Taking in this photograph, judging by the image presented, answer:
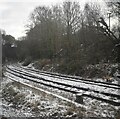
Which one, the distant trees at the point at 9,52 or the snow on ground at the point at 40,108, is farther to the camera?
the distant trees at the point at 9,52

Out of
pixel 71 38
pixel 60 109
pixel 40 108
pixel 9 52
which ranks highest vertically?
pixel 71 38

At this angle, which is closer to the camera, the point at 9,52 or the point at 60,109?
the point at 60,109

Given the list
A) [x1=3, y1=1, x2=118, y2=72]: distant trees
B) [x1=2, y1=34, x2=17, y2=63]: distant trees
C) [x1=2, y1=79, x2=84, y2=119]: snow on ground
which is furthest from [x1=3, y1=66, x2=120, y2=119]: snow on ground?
[x1=2, y1=34, x2=17, y2=63]: distant trees

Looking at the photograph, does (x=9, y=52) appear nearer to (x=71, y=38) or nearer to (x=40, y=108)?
(x=71, y=38)

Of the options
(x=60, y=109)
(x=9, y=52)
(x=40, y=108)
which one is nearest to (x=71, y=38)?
(x=40, y=108)

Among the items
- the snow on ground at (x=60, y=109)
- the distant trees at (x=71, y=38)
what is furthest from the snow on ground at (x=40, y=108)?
the distant trees at (x=71, y=38)

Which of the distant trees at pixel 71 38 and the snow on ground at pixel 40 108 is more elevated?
the distant trees at pixel 71 38

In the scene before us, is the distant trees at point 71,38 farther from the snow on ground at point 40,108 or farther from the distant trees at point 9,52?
the snow on ground at point 40,108

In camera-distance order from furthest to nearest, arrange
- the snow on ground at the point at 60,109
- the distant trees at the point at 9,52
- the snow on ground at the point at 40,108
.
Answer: the distant trees at the point at 9,52
the snow on ground at the point at 40,108
the snow on ground at the point at 60,109

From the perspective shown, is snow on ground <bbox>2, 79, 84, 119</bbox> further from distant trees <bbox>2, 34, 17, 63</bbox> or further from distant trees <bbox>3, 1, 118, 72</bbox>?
distant trees <bbox>2, 34, 17, 63</bbox>

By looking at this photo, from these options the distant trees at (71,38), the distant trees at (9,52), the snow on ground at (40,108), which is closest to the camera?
the snow on ground at (40,108)

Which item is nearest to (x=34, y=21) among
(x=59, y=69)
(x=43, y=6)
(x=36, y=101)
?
(x=43, y=6)

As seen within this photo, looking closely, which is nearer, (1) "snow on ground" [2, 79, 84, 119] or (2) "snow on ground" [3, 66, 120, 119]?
(2) "snow on ground" [3, 66, 120, 119]

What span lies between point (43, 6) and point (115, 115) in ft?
221
